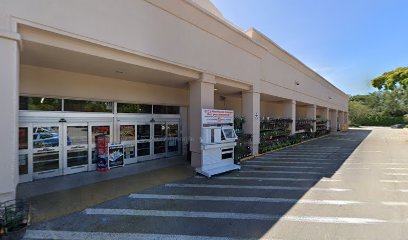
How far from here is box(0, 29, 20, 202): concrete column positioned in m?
3.87

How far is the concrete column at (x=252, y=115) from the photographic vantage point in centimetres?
1055

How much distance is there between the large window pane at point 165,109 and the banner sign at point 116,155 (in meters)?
2.44

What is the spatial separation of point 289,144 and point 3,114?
1471 cm

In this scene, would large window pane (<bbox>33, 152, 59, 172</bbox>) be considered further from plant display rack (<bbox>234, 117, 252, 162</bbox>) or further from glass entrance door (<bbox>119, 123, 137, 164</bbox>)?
plant display rack (<bbox>234, 117, 252, 162</bbox>)

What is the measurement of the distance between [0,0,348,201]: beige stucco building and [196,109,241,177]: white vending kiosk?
0.62 m

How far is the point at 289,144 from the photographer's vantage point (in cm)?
1453

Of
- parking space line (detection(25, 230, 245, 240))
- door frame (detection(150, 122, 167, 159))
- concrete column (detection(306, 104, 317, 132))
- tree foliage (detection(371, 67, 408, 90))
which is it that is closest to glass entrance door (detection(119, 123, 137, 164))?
door frame (detection(150, 122, 167, 159))

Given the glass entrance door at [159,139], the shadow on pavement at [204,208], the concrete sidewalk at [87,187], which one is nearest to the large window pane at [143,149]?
the glass entrance door at [159,139]

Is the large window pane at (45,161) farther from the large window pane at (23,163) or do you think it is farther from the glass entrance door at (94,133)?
the glass entrance door at (94,133)

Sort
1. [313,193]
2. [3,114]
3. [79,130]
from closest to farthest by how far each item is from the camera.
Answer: [3,114] → [313,193] → [79,130]

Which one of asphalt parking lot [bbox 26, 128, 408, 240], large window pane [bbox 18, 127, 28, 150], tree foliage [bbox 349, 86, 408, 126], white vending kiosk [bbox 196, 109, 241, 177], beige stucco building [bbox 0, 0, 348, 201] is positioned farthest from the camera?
tree foliage [bbox 349, 86, 408, 126]

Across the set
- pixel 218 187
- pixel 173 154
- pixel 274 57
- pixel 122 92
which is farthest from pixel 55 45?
pixel 274 57

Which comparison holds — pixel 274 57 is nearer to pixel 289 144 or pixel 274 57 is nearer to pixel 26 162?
pixel 289 144

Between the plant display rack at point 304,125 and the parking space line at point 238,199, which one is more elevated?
the plant display rack at point 304,125
